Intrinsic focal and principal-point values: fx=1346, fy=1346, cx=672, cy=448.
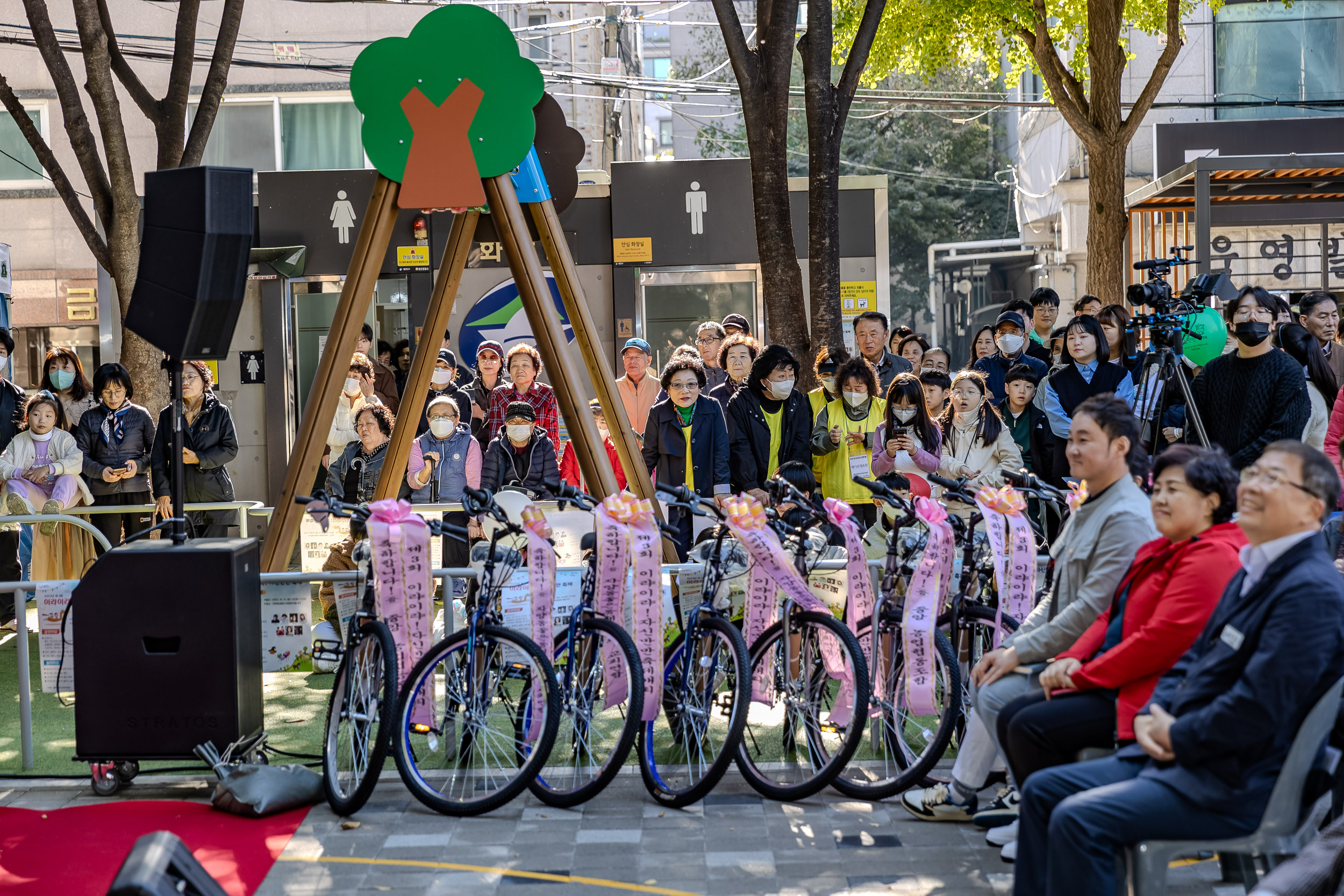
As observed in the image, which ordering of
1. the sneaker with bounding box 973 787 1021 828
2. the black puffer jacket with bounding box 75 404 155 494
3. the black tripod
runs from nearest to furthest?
the sneaker with bounding box 973 787 1021 828, the black tripod, the black puffer jacket with bounding box 75 404 155 494

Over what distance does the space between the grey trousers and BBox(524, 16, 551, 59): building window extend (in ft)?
73.4

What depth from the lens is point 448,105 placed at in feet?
22.7

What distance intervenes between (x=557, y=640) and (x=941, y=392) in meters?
3.40

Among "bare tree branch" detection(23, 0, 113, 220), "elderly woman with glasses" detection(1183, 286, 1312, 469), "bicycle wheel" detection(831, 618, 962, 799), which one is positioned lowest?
"bicycle wheel" detection(831, 618, 962, 799)

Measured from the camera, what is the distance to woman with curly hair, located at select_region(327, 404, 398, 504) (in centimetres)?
787

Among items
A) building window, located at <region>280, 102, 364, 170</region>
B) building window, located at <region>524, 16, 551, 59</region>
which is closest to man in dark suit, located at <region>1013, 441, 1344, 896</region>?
building window, located at <region>280, 102, 364, 170</region>

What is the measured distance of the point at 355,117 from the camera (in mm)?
19781

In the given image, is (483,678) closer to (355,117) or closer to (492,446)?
(492,446)

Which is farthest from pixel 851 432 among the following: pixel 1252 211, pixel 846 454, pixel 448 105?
pixel 1252 211

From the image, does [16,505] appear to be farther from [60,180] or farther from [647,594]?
[647,594]

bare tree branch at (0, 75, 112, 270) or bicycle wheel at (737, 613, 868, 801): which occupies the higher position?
bare tree branch at (0, 75, 112, 270)

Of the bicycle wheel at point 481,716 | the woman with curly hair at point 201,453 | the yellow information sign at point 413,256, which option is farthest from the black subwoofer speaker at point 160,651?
the yellow information sign at point 413,256

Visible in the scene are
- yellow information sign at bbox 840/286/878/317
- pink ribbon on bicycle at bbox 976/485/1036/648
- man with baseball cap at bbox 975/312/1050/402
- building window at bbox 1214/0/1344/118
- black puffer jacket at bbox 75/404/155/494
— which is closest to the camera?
pink ribbon on bicycle at bbox 976/485/1036/648

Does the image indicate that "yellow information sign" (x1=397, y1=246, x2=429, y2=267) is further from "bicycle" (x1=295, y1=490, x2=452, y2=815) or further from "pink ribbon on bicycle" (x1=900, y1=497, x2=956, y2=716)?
"pink ribbon on bicycle" (x1=900, y1=497, x2=956, y2=716)
